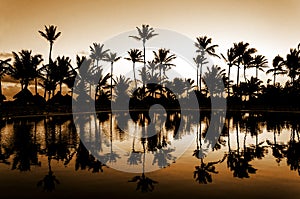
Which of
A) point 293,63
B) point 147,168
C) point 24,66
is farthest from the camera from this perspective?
point 293,63

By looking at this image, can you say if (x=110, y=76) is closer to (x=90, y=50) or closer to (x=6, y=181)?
(x=90, y=50)

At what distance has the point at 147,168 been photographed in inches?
404

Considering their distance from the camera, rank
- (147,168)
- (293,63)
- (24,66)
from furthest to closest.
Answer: (293,63)
(24,66)
(147,168)

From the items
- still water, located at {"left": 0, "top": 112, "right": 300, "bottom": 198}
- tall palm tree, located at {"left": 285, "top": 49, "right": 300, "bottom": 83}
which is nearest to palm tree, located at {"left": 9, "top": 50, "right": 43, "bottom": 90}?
still water, located at {"left": 0, "top": 112, "right": 300, "bottom": 198}

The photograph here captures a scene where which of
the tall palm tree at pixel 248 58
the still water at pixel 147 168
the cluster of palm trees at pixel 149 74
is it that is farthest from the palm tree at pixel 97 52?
the still water at pixel 147 168

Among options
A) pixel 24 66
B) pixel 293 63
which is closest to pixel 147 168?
pixel 24 66

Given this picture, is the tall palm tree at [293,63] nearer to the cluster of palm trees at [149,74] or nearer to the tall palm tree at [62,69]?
the cluster of palm trees at [149,74]

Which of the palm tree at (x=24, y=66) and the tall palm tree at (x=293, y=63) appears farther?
the tall palm tree at (x=293, y=63)

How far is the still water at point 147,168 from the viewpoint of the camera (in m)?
7.39

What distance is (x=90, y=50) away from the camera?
2303 inches

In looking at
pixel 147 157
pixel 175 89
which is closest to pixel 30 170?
pixel 147 157

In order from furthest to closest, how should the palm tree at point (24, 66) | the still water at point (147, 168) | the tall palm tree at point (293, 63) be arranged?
the tall palm tree at point (293, 63), the palm tree at point (24, 66), the still water at point (147, 168)

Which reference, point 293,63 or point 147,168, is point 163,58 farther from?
point 147,168

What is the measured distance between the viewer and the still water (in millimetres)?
7395
